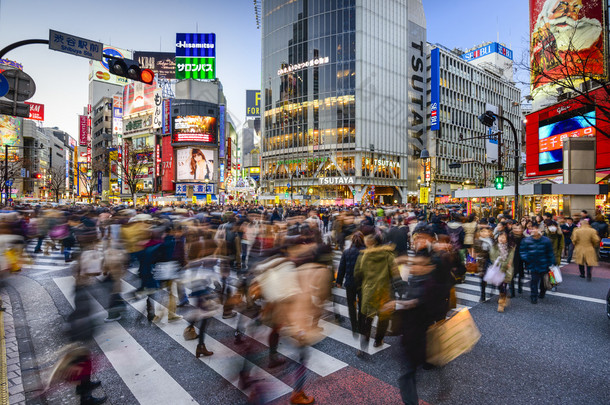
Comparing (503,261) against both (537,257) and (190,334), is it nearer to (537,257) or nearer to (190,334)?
(537,257)

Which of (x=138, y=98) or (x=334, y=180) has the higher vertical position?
(x=138, y=98)

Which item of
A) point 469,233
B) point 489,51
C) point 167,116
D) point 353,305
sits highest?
point 489,51

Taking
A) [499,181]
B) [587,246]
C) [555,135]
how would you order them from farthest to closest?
[555,135] < [499,181] < [587,246]

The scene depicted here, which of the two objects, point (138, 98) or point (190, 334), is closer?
point (190, 334)

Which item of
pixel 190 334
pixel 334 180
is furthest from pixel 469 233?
pixel 334 180

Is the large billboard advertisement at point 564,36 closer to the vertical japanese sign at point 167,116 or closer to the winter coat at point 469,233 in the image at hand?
the winter coat at point 469,233

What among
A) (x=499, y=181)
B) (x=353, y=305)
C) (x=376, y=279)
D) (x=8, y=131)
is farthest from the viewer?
(x=8, y=131)

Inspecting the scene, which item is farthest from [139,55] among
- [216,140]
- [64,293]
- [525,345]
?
[525,345]

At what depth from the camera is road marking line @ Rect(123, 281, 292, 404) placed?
426cm

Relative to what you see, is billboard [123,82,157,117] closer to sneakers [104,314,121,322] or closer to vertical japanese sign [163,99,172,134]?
vertical japanese sign [163,99,172,134]

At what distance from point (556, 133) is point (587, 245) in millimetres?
21606

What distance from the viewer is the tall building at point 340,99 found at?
56.5 meters

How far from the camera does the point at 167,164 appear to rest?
2576 inches

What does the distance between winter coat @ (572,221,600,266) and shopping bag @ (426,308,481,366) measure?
8431 millimetres
